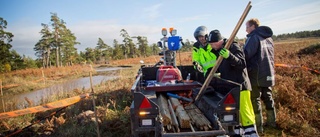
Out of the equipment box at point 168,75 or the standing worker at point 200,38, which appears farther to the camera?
the equipment box at point 168,75

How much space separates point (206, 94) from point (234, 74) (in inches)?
23.8

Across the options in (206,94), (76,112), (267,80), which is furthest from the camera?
(76,112)

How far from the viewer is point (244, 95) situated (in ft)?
10.6

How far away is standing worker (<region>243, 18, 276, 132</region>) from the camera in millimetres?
3980

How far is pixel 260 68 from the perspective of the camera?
4.06 m

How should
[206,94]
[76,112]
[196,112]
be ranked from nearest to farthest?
[196,112] < [206,94] < [76,112]

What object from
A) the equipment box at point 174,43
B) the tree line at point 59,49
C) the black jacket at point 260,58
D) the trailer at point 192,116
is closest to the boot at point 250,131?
the trailer at point 192,116

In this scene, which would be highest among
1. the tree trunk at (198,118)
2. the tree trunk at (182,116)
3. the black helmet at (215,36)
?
the black helmet at (215,36)

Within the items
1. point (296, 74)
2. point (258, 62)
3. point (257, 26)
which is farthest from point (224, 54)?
point (296, 74)

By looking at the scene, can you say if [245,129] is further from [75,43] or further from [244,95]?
[75,43]

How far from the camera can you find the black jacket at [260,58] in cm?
400

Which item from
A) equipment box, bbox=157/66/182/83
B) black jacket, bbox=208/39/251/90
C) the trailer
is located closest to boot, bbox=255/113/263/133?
black jacket, bbox=208/39/251/90

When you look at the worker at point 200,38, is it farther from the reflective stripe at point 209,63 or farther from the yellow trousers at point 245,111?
the yellow trousers at point 245,111

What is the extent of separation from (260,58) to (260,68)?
213mm
